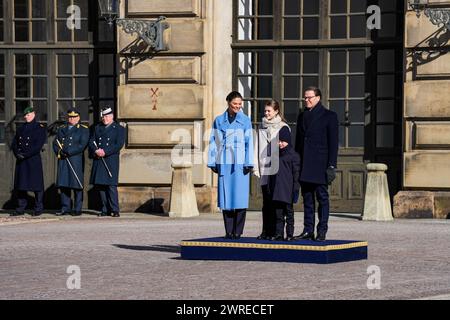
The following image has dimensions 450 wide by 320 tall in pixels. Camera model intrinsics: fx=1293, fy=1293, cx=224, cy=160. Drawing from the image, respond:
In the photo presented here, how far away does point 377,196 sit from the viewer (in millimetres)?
19672

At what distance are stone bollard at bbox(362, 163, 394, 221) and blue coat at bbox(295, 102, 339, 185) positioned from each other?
6003mm

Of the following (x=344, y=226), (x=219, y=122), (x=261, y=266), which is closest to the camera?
(x=261, y=266)

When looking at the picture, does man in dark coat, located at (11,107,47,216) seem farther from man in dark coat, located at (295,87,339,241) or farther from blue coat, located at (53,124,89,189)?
man in dark coat, located at (295,87,339,241)

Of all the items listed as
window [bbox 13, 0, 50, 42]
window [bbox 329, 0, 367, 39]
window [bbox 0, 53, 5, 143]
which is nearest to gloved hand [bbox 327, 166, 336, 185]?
window [bbox 329, 0, 367, 39]

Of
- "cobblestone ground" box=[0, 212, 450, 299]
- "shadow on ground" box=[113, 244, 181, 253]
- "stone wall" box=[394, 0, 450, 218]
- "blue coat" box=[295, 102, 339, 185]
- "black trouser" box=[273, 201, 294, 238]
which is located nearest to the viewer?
"cobblestone ground" box=[0, 212, 450, 299]

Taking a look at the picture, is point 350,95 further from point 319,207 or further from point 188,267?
point 188,267

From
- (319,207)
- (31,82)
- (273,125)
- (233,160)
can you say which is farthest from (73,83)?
(319,207)

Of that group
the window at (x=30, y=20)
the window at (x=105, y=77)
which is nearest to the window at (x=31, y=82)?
the window at (x=30, y=20)

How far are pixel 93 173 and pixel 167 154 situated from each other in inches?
49.5

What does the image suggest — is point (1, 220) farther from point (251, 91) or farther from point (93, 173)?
point (251, 91)

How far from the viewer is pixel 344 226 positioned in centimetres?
1841

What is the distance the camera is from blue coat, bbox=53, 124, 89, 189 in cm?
2148
